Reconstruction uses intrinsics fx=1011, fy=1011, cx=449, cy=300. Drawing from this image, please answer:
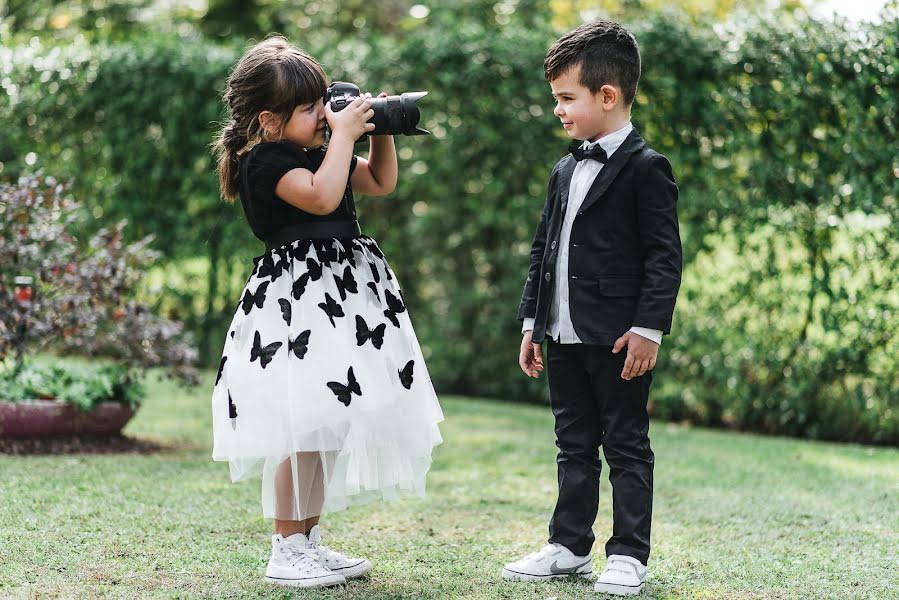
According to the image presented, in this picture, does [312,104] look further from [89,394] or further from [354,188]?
[89,394]

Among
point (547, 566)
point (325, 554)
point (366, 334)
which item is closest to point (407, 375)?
point (366, 334)

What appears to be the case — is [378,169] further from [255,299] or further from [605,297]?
[605,297]

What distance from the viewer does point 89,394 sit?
4785 millimetres

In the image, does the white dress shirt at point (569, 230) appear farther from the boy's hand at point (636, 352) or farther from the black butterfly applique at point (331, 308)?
the black butterfly applique at point (331, 308)

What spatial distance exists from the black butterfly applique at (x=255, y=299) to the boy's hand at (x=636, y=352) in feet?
3.25

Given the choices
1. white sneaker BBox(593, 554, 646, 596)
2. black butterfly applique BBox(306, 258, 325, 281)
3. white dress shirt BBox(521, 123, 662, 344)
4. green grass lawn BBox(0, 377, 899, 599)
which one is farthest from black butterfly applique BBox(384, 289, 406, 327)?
white sneaker BBox(593, 554, 646, 596)

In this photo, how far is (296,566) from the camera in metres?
2.86

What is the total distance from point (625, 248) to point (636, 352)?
0.31 meters

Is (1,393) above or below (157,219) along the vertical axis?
below

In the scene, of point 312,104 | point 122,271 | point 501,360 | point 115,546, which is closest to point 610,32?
point 312,104

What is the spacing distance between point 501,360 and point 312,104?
14.5 feet

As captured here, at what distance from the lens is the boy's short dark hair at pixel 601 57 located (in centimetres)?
286

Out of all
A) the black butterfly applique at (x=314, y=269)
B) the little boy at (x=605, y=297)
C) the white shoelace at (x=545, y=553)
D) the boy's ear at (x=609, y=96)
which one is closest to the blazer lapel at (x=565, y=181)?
the little boy at (x=605, y=297)

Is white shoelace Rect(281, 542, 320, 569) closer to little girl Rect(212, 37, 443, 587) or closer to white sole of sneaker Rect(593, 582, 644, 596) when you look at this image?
little girl Rect(212, 37, 443, 587)
